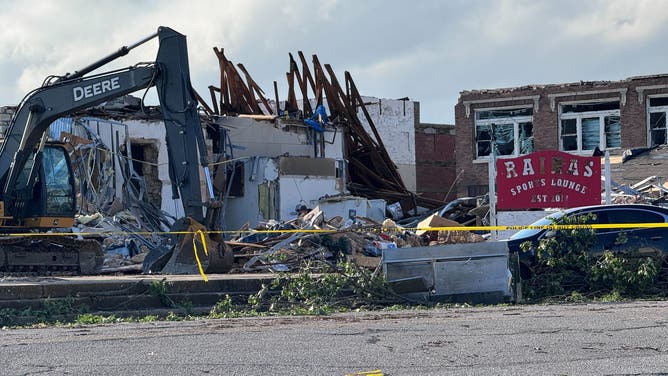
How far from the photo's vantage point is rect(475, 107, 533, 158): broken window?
45500 millimetres

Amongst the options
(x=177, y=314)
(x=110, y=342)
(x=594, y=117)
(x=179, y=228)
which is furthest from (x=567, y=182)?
(x=594, y=117)

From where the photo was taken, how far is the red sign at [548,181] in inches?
944

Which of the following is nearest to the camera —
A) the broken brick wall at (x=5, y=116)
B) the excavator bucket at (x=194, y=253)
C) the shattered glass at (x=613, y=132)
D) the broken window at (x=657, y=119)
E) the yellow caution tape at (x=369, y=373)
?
the yellow caution tape at (x=369, y=373)

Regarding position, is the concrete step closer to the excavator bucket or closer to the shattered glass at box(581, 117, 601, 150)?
the excavator bucket

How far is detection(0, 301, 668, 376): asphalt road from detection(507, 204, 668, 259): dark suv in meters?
3.62

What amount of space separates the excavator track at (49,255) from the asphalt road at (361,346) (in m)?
8.21

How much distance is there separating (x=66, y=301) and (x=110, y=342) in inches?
188

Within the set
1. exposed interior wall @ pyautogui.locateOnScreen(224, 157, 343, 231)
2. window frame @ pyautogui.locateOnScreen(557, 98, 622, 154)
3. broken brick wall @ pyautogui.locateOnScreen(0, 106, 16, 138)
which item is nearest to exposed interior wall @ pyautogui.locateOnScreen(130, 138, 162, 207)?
exposed interior wall @ pyautogui.locateOnScreen(224, 157, 343, 231)

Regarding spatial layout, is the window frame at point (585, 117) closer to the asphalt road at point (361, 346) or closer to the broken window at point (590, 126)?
the broken window at point (590, 126)

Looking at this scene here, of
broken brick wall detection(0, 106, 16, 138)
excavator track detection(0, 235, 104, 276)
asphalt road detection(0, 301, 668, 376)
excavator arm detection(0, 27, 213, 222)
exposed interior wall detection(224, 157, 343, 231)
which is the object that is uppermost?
broken brick wall detection(0, 106, 16, 138)

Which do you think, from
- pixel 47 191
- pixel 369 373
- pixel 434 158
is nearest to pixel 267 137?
pixel 47 191

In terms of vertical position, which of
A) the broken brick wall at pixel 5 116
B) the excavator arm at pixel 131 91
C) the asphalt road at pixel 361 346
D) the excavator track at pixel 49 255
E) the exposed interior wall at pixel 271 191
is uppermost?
the broken brick wall at pixel 5 116

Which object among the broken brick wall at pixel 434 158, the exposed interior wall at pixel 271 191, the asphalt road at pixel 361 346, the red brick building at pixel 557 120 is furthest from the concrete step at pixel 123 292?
the broken brick wall at pixel 434 158

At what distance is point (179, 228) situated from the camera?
2009 centimetres
